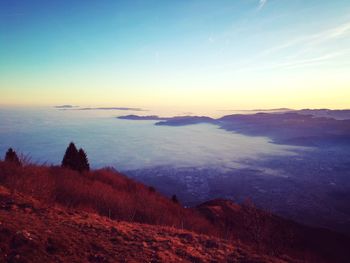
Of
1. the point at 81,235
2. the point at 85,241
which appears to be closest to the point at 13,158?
the point at 81,235

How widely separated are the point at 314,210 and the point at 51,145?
469 ft

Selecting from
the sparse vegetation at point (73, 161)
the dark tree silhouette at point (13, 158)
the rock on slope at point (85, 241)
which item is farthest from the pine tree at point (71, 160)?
the rock on slope at point (85, 241)

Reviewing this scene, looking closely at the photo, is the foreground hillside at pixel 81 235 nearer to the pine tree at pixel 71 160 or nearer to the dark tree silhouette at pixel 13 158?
the dark tree silhouette at pixel 13 158

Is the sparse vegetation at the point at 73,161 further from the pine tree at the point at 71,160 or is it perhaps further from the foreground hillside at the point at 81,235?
the foreground hillside at the point at 81,235

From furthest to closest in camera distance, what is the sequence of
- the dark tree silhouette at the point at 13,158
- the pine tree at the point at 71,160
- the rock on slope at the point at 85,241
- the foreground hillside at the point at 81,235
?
the pine tree at the point at 71,160 < the dark tree silhouette at the point at 13,158 < the foreground hillside at the point at 81,235 < the rock on slope at the point at 85,241

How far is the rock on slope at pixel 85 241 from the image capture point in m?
6.16

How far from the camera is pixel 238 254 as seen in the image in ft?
28.5

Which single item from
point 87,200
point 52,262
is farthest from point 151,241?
point 87,200

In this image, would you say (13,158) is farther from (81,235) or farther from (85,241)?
(85,241)

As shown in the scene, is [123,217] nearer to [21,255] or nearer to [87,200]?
[87,200]

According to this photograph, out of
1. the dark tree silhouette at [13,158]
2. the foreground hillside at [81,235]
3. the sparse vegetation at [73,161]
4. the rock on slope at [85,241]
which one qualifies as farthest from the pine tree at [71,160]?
the rock on slope at [85,241]

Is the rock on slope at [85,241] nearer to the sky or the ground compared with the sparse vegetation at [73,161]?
nearer to the sky

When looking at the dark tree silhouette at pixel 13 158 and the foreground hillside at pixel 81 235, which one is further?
the dark tree silhouette at pixel 13 158

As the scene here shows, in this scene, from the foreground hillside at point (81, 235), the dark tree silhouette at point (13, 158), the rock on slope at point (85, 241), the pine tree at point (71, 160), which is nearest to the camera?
the rock on slope at point (85, 241)
